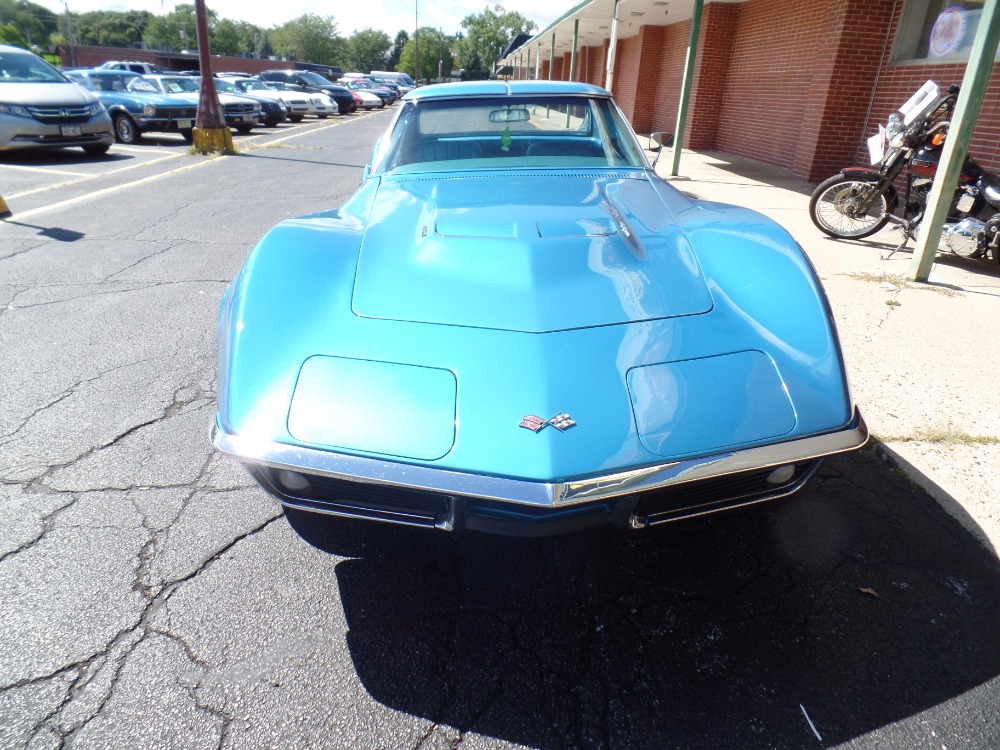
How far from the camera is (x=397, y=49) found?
9988 cm

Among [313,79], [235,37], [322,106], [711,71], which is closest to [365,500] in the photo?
[711,71]

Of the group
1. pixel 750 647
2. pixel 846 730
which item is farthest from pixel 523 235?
pixel 846 730

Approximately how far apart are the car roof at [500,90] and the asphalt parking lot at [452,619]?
1.98 metres

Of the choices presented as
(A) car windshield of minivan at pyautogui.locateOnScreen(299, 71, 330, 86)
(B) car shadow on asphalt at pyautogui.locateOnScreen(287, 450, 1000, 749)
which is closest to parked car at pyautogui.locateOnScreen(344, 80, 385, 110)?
(A) car windshield of minivan at pyautogui.locateOnScreen(299, 71, 330, 86)

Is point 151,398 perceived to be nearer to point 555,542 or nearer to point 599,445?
point 555,542

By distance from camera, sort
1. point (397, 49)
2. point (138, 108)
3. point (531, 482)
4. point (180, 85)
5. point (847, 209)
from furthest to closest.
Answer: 1. point (397, 49)
2. point (180, 85)
3. point (138, 108)
4. point (847, 209)
5. point (531, 482)

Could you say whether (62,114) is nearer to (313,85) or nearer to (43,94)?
(43,94)

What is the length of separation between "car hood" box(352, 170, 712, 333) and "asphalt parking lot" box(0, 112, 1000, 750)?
32.5 inches

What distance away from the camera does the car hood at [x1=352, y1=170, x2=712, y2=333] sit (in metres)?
1.83

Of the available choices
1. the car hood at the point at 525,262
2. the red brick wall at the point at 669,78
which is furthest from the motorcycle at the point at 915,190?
the red brick wall at the point at 669,78

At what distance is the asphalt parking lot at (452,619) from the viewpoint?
154 centimetres

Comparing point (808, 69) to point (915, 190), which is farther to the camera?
point (808, 69)

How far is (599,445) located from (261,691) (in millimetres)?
1048

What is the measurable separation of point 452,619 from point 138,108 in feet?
46.1
